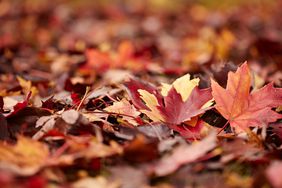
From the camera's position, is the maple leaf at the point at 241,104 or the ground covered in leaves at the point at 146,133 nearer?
the ground covered in leaves at the point at 146,133

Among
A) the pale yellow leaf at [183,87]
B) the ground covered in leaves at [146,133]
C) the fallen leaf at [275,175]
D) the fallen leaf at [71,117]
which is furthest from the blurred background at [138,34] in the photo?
the fallen leaf at [275,175]

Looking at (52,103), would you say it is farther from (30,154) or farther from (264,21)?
(264,21)

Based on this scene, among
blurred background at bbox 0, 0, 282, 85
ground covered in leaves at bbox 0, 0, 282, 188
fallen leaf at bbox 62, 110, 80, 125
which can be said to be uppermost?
fallen leaf at bbox 62, 110, 80, 125

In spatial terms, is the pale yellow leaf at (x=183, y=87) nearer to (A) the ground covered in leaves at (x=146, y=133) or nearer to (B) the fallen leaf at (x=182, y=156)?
(A) the ground covered in leaves at (x=146, y=133)

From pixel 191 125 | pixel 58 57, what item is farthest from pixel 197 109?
Answer: pixel 58 57

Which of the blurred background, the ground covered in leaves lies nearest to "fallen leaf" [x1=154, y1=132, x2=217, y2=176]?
the ground covered in leaves

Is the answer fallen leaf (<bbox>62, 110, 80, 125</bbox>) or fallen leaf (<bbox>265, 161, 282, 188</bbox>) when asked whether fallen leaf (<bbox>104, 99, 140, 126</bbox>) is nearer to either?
fallen leaf (<bbox>62, 110, 80, 125</bbox>)

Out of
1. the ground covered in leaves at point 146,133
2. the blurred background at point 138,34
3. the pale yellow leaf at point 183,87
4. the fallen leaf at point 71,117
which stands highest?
the pale yellow leaf at point 183,87

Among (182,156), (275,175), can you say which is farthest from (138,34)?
(275,175)

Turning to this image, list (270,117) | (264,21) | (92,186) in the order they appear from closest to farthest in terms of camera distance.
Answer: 1. (92,186)
2. (270,117)
3. (264,21)
